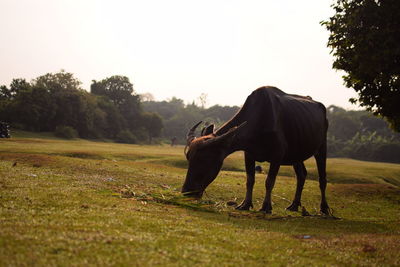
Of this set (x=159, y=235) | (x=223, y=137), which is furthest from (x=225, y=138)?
(x=159, y=235)

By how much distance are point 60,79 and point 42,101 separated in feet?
51.3

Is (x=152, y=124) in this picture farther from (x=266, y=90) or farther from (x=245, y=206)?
(x=245, y=206)

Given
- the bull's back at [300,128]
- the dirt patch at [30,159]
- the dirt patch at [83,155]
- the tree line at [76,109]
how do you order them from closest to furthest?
the bull's back at [300,128] < the dirt patch at [30,159] < the dirt patch at [83,155] < the tree line at [76,109]

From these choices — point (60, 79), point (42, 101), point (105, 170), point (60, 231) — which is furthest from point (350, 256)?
point (60, 79)

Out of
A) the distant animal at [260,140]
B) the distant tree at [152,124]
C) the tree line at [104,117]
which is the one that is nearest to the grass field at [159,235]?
the distant animal at [260,140]

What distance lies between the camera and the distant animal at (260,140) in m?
11.7

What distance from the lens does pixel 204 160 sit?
11664mm

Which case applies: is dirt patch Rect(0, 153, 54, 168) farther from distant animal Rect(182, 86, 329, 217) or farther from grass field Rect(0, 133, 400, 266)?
distant animal Rect(182, 86, 329, 217)

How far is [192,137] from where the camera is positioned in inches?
523

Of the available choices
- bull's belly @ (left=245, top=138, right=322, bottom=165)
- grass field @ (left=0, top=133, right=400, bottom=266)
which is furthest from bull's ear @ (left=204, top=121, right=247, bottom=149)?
grass field @ (left=0, top=133, right=400, bottom=266)

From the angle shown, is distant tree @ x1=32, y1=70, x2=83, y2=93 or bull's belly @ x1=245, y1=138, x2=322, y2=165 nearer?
bull's belly @ x1=245, y1=138, x2=322, y2=165

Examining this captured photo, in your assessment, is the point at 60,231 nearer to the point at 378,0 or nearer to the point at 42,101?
the point at 378,0

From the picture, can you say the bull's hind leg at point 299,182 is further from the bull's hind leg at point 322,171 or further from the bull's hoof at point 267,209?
the bull's hoof at point 267,209

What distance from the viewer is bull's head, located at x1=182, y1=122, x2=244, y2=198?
1154cm
